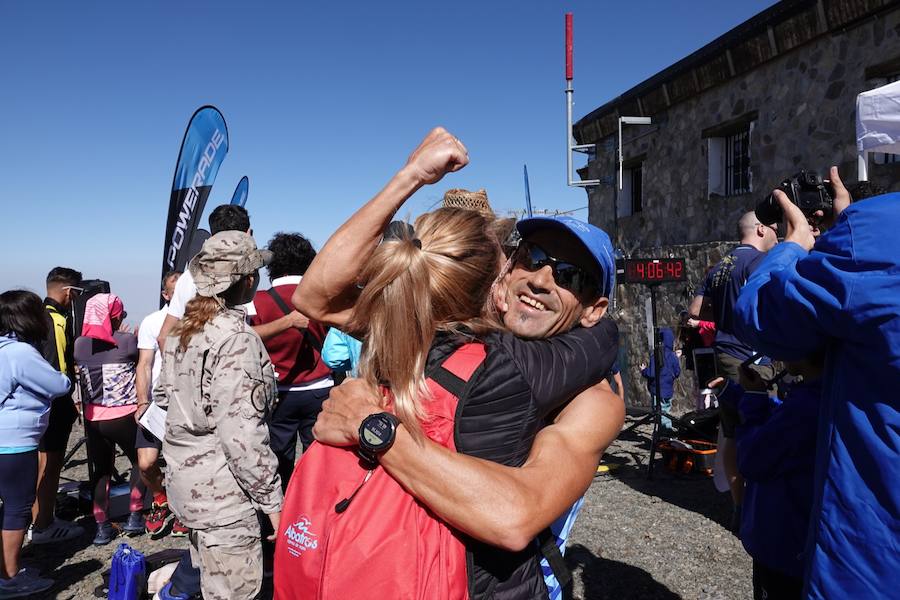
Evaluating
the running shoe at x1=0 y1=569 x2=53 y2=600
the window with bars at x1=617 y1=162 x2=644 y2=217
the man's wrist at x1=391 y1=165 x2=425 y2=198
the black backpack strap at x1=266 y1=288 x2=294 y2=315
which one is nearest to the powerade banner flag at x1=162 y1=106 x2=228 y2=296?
the black backpack strap at x1=266 y1=288 x2=294 y2=315

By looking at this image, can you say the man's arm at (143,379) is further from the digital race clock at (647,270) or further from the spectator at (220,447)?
the digital race clock at (647,270)

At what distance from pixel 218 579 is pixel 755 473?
2.33 meters

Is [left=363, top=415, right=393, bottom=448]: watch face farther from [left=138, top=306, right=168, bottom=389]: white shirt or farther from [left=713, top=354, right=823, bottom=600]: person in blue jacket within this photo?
[left=138, top=306, right=168, bottom=389]: white shirt

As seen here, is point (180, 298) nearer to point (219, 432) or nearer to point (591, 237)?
point (219, 432)

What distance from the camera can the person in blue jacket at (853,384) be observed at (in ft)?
4.14

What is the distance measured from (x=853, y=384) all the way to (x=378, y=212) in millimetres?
1233

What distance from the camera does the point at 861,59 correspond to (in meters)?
6.50

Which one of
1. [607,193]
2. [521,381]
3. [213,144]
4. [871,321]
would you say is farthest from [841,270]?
[607,193]

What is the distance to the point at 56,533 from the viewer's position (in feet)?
15.5

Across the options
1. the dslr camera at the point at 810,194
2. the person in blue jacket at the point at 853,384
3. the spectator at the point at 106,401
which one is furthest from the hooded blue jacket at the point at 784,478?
the spectator at the point at 106,401

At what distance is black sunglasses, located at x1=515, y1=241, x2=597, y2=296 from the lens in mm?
1614

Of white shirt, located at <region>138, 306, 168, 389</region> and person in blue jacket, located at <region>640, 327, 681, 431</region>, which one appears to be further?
person in blue jacket, located at <region>640, 327, 681, 431</region>

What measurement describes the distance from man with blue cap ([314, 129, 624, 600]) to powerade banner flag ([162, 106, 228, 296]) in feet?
18.7

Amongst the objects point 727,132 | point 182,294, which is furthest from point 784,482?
point 727,132
